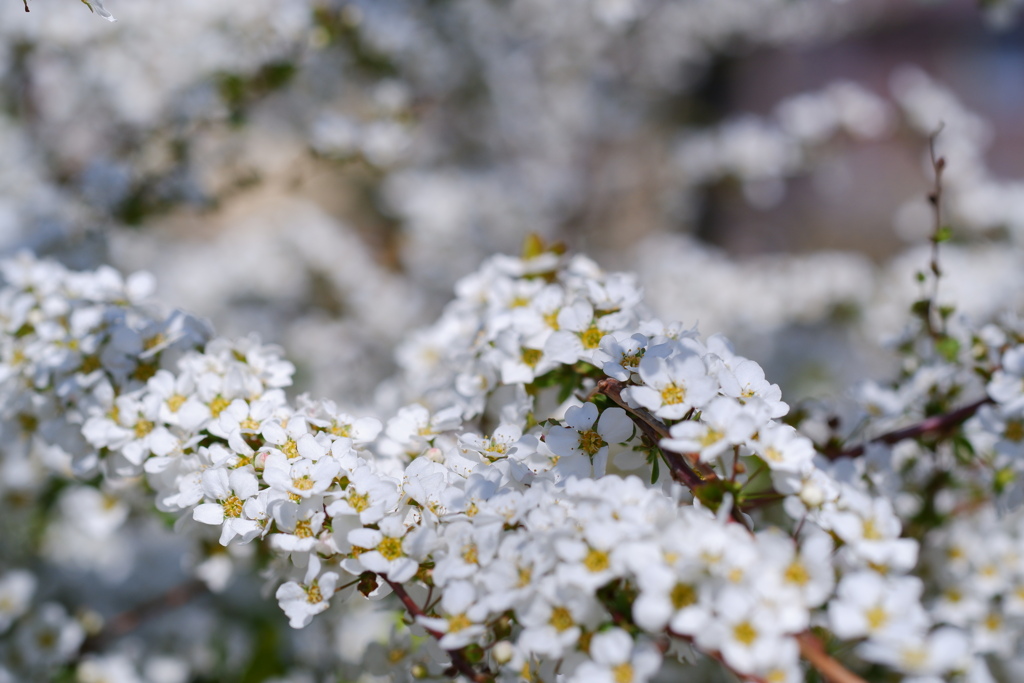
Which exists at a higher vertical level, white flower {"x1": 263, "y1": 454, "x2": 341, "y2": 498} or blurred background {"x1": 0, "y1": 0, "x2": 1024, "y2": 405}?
blurred background {"x1": 0, "y1": 0, "x2": 1024, "y2": 405}

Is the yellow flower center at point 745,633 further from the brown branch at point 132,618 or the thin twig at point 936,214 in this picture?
the brown branch at point 132,618

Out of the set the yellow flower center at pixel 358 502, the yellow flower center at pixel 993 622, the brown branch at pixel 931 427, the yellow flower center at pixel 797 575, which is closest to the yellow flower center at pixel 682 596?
the yellow flower center at pixel 797 575

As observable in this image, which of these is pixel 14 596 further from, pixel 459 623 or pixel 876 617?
pixel 876 617

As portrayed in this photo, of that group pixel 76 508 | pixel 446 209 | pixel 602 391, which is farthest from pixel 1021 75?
pixel 76 508

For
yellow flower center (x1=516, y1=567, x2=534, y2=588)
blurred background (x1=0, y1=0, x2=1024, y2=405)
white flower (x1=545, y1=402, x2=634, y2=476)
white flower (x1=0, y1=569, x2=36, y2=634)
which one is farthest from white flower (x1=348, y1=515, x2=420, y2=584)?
blurred background (x1=0, y1=0, x2=1024, y2=405)

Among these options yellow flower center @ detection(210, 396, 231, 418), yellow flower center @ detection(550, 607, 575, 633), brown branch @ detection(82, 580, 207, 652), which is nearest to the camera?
yellow flower center @ detection(550, 607, 575, 633)

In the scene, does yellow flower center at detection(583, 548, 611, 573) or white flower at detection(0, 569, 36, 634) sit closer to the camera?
yellow flower center at detection(583, 548, 611, 573)

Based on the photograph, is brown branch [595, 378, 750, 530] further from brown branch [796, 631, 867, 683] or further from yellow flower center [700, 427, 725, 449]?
brown branch [796, 631, 867, 683]
